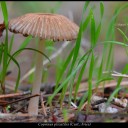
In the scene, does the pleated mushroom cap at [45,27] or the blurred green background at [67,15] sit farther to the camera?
the blurred green background at [67,15]

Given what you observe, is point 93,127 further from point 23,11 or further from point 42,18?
point 23,11

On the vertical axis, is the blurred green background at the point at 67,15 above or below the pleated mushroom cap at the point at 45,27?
below

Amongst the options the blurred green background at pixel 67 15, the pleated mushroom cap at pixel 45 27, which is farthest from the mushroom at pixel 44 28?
the blurred green background at pixel 67 15

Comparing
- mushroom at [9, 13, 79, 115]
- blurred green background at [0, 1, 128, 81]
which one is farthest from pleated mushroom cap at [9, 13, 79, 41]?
blurred green background at [0, 1, 128, 81]

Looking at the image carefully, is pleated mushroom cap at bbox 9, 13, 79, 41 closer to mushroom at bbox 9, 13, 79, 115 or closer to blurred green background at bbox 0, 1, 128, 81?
mushroom at bbox 9, 13, 79, 115

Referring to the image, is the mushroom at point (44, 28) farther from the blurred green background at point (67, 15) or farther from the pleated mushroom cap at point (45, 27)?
the blurred green background at point (67, 15)

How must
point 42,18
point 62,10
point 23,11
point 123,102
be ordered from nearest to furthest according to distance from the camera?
point 42,18, point 123,102, point 23,11, point 62,10

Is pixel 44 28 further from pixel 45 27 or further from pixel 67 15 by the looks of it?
pixel 67 15

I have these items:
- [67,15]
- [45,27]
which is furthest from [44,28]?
[67,15]

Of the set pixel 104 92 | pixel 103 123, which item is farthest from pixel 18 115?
pixel 104 92
